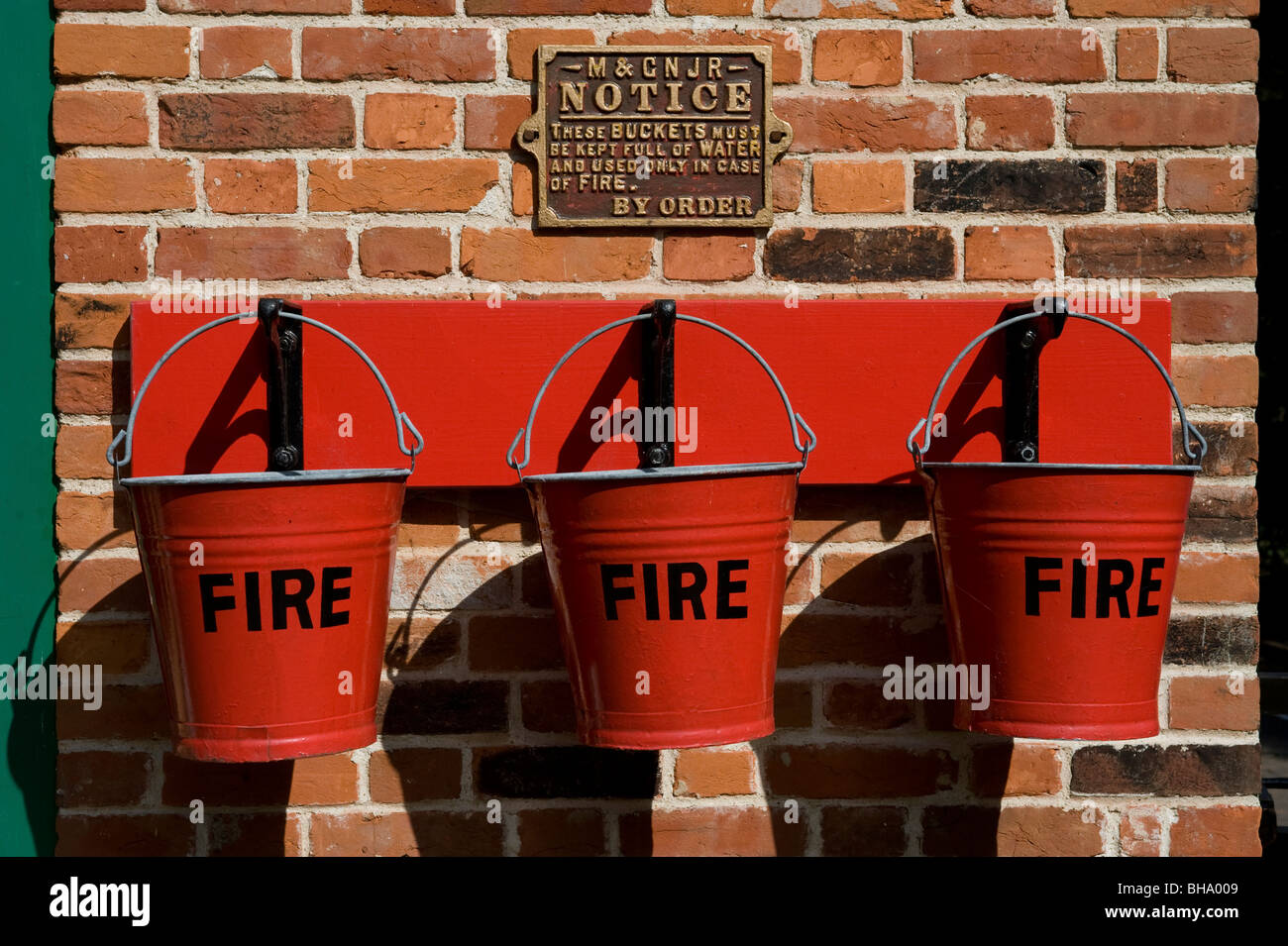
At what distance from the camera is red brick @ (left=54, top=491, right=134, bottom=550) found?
1790mm

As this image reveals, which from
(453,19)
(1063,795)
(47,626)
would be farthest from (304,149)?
(1063,795)

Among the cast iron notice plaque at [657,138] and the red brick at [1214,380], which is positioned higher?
the cast iron notice plaque at [657,138]

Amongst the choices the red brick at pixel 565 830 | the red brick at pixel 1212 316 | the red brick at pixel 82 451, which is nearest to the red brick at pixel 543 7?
the red brick at pixel 82 451

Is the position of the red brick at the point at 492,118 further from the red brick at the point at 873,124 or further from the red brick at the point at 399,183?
the red brick at the point at 873,124

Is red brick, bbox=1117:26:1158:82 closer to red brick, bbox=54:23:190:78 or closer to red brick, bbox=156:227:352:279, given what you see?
red brick, bbox=156:227:352:279

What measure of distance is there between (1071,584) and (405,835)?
103 cm

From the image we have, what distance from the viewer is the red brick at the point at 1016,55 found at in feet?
6.00

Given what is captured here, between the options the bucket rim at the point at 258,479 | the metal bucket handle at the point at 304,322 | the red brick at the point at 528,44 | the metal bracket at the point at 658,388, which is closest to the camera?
the bucket rim at the point at 258,479

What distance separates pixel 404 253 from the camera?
5.96 feet

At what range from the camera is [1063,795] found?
1.84 m

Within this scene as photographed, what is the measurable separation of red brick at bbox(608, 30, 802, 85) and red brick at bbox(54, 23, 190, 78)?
2.20 ft

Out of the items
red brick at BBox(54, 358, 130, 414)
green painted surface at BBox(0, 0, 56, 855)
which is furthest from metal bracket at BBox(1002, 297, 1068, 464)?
green painted surface at BBox(0, 0, 56, 855)

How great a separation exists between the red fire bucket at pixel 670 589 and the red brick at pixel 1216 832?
2.55ft

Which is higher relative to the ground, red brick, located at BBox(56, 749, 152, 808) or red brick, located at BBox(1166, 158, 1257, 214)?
red brick, located at BBox(1166, 158, 1257, 214)
